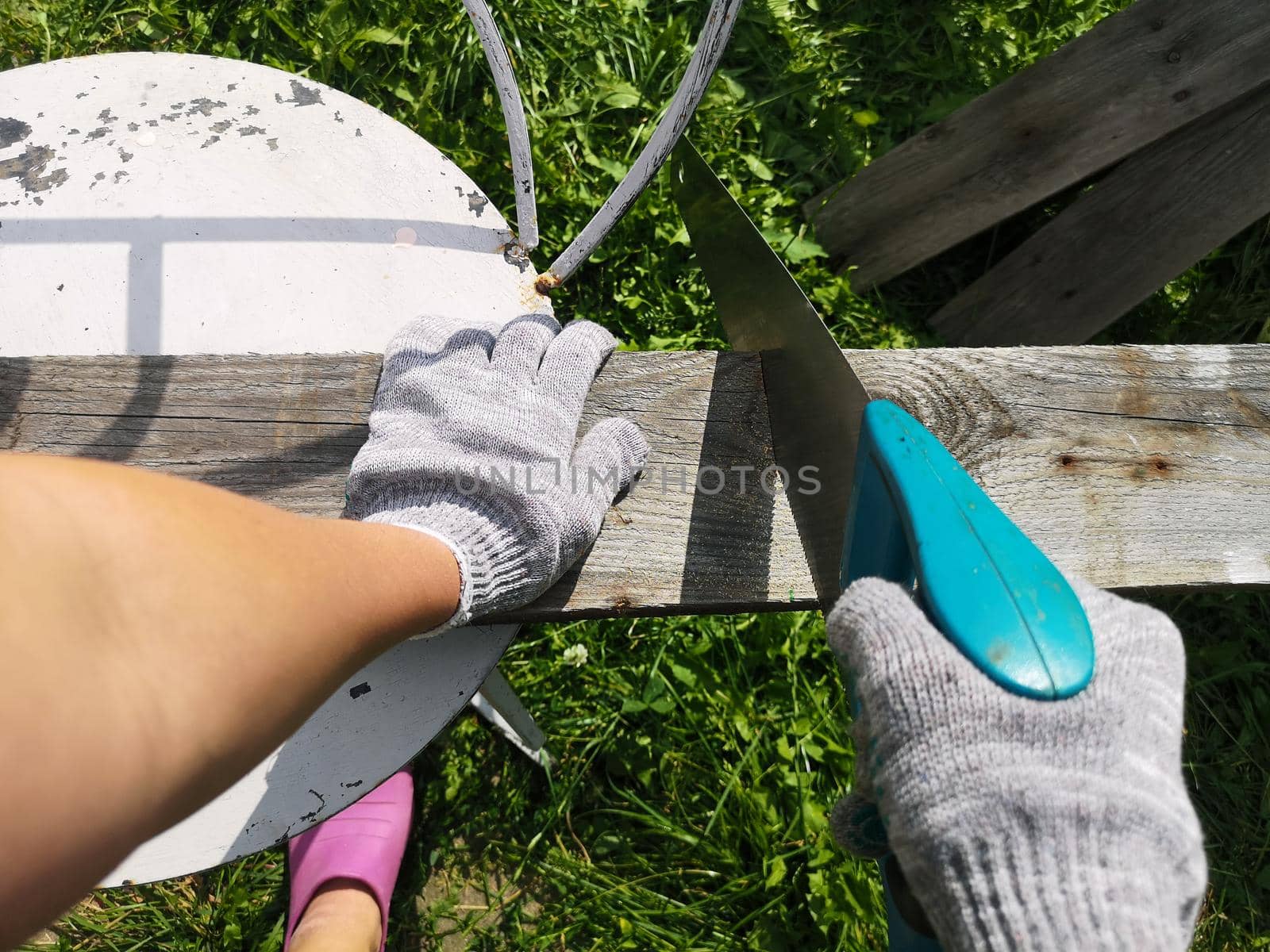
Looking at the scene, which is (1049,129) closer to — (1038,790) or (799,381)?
(799,381)

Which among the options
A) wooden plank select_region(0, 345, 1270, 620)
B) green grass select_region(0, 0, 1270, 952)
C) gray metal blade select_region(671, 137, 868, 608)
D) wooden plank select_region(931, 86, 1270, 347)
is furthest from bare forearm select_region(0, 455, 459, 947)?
wooden plank select_region(931, 86, 1270, 347)

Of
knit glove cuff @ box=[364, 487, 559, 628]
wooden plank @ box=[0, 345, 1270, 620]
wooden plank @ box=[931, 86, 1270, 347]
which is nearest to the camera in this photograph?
knit glove cuff @ box=[364, 487, 559, 628]

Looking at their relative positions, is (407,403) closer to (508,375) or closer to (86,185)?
(508,375)

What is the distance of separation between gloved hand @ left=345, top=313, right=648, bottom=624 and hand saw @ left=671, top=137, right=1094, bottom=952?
0.28 metres

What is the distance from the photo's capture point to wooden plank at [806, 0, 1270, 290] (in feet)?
6.77

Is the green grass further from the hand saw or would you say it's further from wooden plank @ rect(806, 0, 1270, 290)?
the hand saw


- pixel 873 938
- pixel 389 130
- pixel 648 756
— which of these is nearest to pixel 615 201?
pixel 389 130

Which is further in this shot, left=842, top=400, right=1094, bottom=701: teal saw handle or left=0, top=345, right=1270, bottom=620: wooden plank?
left=0, top=345, right=1270, bottom=620: wooden plank

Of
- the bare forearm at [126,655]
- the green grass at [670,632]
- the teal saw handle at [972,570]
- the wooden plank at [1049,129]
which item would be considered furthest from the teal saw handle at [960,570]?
the wooden plank at [1049,129]

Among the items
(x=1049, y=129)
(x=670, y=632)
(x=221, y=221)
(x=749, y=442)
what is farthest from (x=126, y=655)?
(x=1049, y=129)

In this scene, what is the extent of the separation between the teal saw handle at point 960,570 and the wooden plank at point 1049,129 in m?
1.74

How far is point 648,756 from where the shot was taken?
217 centimetres

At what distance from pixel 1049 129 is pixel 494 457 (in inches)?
80.2

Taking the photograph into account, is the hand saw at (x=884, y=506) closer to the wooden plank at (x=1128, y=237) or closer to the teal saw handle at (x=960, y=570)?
the teal saw handle at (x=960, y=570)
